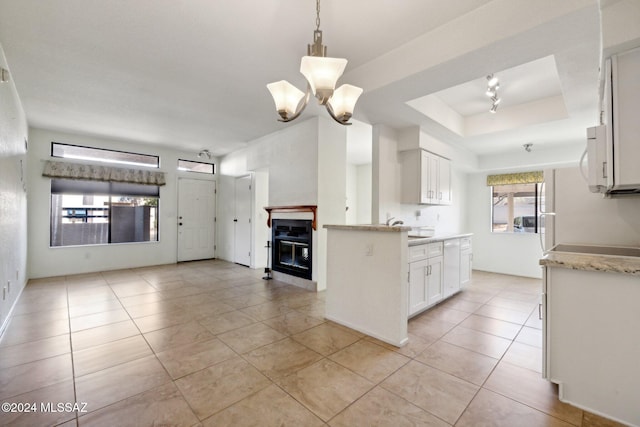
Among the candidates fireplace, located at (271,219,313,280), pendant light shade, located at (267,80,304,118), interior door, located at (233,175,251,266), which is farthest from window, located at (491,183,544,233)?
pendant light shade, located at (267,80,304,118)

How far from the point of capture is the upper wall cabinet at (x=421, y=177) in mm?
4391

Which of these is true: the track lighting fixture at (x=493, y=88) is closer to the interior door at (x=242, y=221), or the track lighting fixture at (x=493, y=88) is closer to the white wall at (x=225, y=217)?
Answer: the interior door at (x=242, y=221)

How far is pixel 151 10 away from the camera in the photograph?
7.16 ft

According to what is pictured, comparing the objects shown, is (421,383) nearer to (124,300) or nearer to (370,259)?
(370,259)

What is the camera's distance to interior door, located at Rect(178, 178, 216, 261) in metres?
6.88

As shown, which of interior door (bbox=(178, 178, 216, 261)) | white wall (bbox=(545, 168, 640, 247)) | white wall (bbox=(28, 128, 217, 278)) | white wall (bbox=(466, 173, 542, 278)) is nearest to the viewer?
white wall (bbox=(545, 168, 640, 247))

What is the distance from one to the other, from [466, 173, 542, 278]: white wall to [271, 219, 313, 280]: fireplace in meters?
4.15

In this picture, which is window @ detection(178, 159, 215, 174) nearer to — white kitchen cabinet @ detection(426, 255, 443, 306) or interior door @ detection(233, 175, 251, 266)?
interior door @ detection(233, 175, 251, 266)

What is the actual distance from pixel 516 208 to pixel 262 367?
6.07 metres

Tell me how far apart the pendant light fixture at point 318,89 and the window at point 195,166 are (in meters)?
5.70

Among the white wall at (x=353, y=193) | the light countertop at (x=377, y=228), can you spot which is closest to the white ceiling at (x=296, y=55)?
the light countertop at (x=377, y=228)

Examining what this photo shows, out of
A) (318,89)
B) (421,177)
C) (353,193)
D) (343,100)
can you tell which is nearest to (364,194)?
(353,193)

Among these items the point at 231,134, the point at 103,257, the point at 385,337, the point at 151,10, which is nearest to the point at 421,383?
the point at 385,337

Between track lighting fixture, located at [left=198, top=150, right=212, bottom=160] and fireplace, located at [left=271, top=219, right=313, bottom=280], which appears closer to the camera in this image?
fireplace, located at [left=271, top=219, right=313, bottom=280]
